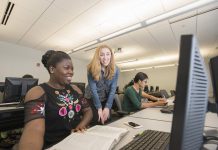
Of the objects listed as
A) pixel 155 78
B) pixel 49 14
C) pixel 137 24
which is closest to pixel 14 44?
pixel 49 14

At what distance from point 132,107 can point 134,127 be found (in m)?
1.45

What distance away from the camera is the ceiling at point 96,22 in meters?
Result: 3.29

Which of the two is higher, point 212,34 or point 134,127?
point 212,34

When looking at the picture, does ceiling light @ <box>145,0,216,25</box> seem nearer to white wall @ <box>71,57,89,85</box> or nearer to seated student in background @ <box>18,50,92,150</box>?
seated student in background @ <box>18,50,92,150</box>

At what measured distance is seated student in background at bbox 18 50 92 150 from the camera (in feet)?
2.63

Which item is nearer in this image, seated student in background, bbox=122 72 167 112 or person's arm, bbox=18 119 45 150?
person's arm, bbox=18 119 45 150

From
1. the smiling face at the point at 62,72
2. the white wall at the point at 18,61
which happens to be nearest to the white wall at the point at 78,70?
the white wall at the point at 18,61

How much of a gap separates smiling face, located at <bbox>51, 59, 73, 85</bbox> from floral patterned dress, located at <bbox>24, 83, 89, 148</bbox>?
7cm

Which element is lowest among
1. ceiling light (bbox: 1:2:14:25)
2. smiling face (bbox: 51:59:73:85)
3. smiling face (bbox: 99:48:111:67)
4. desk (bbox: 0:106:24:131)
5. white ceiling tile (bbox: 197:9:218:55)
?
desk (bbox: 0:106:24:131)

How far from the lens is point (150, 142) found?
741mm

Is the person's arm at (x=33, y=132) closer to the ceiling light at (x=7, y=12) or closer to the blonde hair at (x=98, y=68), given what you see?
the blonde hair at (x=98, y=68)

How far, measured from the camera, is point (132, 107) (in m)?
2.51

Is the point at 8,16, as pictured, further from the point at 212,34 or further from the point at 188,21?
the point at 212,34

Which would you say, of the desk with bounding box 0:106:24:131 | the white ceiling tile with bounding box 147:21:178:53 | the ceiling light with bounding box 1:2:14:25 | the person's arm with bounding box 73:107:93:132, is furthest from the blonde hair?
the white ceiling tile with bounding box 147:21:178:53
